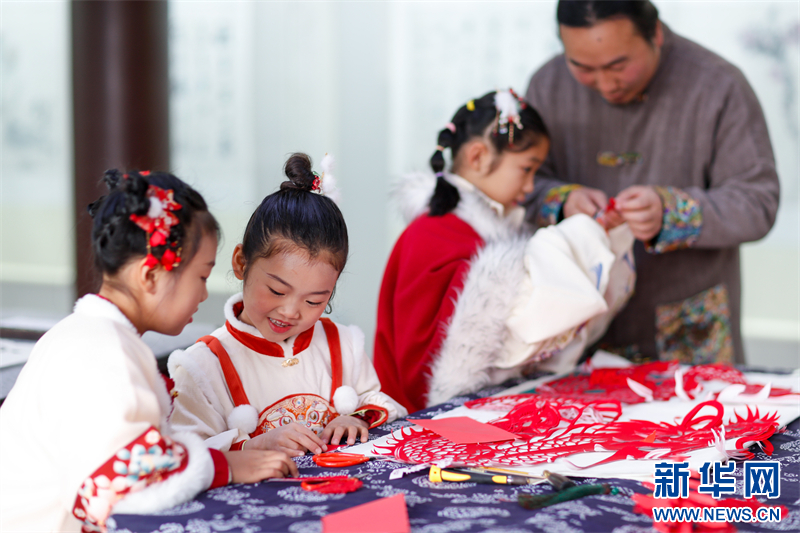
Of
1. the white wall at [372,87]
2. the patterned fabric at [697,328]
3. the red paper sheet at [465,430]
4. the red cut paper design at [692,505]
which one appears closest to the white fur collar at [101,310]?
the red paper sheet at [465,430]

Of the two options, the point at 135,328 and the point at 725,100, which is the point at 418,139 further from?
the point at 135,328

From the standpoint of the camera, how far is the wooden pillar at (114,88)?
3.08 metres

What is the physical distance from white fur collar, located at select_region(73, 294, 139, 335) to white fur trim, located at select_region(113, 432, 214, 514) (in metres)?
0.17

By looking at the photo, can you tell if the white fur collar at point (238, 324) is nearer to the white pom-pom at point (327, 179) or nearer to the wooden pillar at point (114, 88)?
the white pom-pom at point (327, 179)

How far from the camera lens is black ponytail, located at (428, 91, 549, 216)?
5.92 ft

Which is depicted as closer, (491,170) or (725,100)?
(491,170)

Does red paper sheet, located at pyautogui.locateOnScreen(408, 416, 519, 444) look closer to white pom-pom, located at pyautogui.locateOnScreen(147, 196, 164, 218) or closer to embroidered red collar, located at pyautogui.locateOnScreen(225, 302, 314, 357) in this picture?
embroidered red collar, located at pyautogui.locateOnScreen(225, 302, 314, 357)

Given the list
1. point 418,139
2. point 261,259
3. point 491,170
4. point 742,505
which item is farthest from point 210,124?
point 742,505

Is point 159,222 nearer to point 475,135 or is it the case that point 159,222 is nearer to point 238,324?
point 238,324

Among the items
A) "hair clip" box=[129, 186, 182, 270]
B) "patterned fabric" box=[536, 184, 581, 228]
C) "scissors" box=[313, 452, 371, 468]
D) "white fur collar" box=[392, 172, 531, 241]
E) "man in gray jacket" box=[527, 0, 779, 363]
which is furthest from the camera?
"patterned fabric" box=[536, 184, 581, 228]

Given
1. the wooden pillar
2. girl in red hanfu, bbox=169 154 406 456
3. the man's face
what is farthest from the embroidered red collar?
the wooden pillar

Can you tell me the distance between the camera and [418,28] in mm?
4000

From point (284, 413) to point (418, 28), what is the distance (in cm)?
320

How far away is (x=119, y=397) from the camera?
87 centimetres
